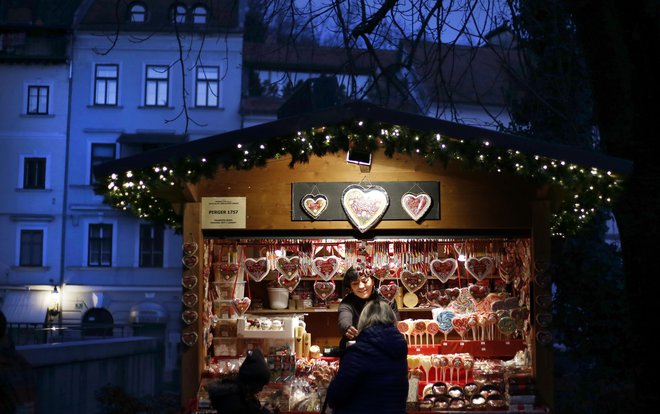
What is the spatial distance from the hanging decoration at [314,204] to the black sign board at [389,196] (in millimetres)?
21

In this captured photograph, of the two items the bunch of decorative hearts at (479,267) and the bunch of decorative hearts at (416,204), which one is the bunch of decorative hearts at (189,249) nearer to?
the bunch of decorative hearts at (416,204)

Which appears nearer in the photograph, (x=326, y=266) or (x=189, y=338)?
(x=189, y=338)

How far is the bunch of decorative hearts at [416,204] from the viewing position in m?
8.27

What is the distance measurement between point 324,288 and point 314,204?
1.57 m

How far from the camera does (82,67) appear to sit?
114ft

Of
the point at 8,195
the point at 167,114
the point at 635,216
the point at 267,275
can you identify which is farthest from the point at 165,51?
the point at 635,216

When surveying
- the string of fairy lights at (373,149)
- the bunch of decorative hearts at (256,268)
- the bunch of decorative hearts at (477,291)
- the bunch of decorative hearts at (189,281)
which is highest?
the string of fairy lights at (373,149)

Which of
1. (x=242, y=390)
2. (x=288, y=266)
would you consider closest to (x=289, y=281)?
(x=288, y=266)

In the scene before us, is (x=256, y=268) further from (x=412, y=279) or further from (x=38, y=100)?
(x=38, y=100)

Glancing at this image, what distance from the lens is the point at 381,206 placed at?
325 inches

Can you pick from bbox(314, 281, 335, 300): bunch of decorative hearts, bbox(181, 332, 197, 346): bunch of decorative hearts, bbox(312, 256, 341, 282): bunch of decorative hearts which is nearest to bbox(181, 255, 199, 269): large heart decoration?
bbox(181, 332, 197, 346): bunch of decorative hearts

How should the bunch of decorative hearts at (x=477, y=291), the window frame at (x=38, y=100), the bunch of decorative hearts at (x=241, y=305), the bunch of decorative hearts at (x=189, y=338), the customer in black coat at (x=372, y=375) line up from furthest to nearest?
1. the window frame at (x=38, y=100)
2. the bunch of decorative hearts at (x=477, y=291)
3. the bunch of decorative hearts at (x=241, y=305)
4. the bunch of decorative hearts at (x=189, y=338)
5. the customer in black coat at (x=372, y=375)

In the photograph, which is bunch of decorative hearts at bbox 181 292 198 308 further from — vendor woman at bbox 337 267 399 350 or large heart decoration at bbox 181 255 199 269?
vendor woman at bbox 337 267 399 350

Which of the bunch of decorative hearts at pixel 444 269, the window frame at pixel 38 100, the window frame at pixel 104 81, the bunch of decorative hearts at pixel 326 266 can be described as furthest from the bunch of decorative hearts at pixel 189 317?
the window frame at pixel 38 100
